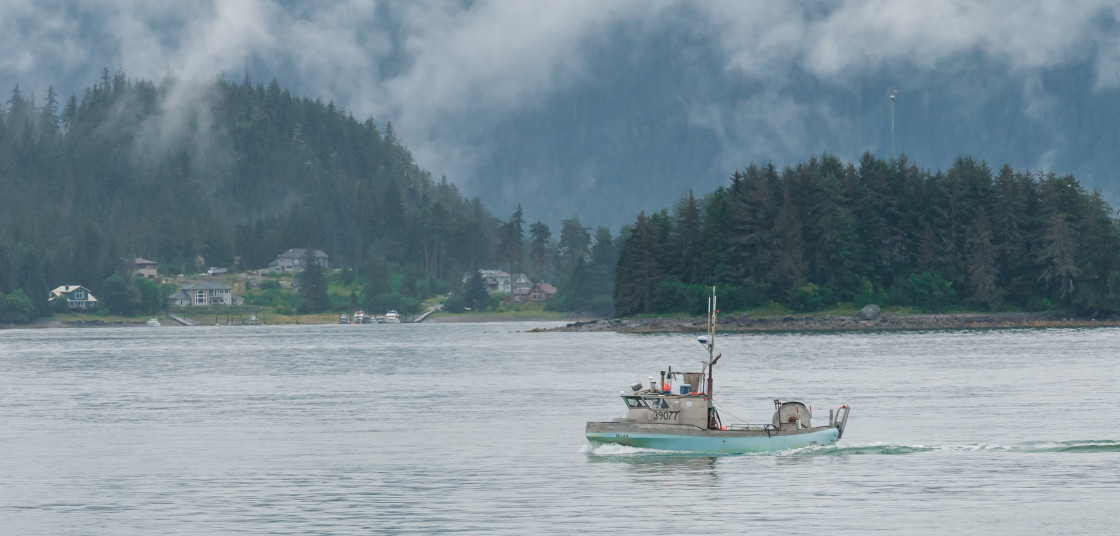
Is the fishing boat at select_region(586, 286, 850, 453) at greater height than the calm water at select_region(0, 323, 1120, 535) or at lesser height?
greater

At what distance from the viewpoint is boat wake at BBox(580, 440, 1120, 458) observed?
54.4m

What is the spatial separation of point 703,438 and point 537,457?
23.4ft

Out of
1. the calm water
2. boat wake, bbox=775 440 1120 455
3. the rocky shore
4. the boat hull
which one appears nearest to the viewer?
the calm water

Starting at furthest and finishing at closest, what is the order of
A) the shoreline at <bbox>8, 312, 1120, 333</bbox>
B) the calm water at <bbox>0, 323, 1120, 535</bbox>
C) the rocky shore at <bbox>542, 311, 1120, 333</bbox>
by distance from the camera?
the rocky shore at <bbox>542, 311, 1120, 333</bbox>
the shoreline at <bbox>8, 312, 1120, 333</bbox>
the calm water at <bbox>0, 323, 1120, 535</bbox>

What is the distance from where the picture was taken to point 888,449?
182 feet

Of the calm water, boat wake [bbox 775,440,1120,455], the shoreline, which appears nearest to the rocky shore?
the shoreline

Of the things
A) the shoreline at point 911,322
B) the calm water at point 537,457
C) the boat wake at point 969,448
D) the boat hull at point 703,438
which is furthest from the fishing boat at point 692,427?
the shoreline at point 911,322

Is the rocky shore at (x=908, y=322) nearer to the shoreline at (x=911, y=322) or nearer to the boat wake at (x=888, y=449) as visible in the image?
the shoreline at (x=911, y=322)

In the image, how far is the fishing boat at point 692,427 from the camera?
53.8 metres

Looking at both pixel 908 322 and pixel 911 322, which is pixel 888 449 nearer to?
pixel 908 322

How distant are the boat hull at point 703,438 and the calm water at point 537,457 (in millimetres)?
586

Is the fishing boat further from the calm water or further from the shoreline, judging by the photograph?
the shoreline

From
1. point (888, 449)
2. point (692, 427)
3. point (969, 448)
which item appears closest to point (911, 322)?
point (969, 448)

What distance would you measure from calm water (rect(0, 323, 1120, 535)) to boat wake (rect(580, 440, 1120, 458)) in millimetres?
151
